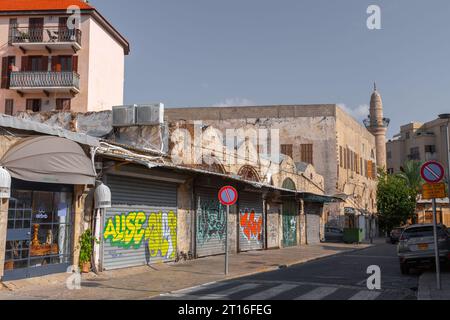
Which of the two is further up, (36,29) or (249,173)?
(36,29)

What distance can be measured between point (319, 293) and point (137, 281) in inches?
208

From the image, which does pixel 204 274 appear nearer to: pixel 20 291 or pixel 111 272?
pixel 111 272

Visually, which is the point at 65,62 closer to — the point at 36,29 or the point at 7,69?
the point at 36,29

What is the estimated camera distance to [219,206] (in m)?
22.5

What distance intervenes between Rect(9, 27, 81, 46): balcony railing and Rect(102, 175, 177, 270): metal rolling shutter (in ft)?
66.1

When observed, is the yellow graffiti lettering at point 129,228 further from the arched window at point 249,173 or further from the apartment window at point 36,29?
the apartment window at point 36,29

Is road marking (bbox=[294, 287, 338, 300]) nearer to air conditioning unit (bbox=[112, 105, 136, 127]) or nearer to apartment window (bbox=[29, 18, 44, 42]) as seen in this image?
air conditioning unit (bbox=[112, 105, 136, 127])

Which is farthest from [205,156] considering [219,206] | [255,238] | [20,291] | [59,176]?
[20,291]

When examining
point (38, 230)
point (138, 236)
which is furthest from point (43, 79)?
point (38, 230)

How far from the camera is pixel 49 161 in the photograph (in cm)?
1173

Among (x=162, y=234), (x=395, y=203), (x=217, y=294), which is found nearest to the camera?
(x=217, y=294)

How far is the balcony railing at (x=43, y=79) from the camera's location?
3291 centimetres

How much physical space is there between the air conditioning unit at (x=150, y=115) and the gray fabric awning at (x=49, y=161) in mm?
6426
